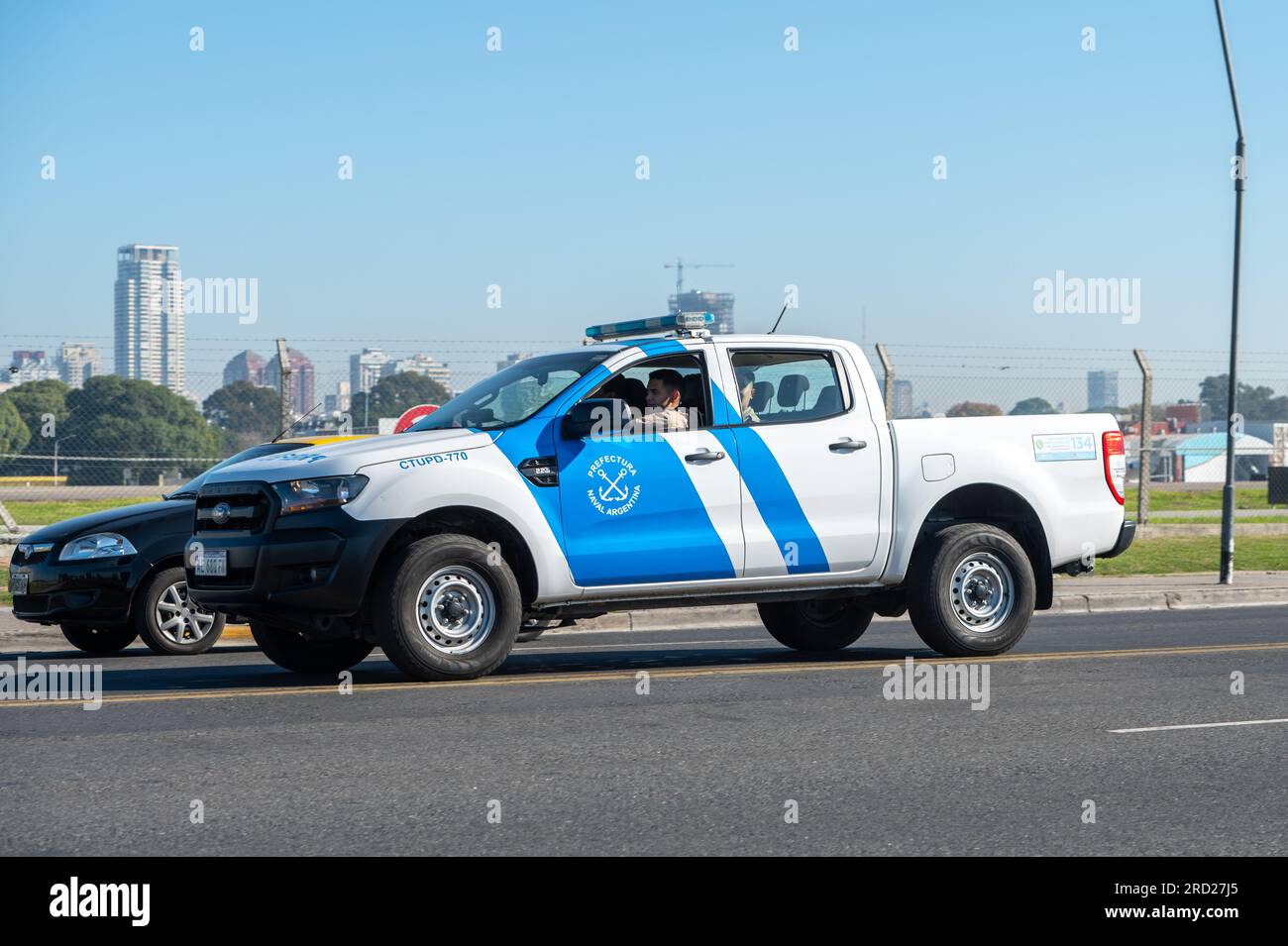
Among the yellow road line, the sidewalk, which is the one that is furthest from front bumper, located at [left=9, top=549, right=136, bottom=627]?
the yellow road line

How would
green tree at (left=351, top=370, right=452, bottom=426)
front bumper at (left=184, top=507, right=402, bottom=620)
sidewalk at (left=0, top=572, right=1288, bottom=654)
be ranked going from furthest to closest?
green tree at (left=351, top=370, right=452, bottom=426)
sidewalk at (left=0, top=572, right=1288, bottom=654)
front bumper at (left=184, top=507, right=402, bottom=620)

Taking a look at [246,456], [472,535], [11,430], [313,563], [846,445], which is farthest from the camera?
[11,430]

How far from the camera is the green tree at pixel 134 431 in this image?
25406 millimetres

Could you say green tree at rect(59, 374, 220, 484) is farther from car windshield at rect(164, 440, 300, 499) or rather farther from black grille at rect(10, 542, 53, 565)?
black grille at rect(10, 542, 53, 565)

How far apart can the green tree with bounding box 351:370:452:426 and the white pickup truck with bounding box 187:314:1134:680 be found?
939 centimetres

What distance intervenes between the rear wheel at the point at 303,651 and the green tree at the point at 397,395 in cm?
865

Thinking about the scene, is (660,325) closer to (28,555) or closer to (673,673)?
(673,673)

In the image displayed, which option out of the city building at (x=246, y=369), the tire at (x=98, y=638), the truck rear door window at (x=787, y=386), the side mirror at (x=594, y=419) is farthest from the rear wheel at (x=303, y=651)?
the city building at (x=246, y=369)

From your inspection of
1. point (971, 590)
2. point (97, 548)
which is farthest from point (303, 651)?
point (971, 590)

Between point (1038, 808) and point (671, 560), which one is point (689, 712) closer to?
point (671, 560)

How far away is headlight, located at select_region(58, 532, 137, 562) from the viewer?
11.8 m

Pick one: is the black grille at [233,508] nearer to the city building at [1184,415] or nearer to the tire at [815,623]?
the tire at [815,623]

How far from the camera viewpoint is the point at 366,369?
20406mm

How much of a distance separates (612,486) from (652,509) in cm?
29
